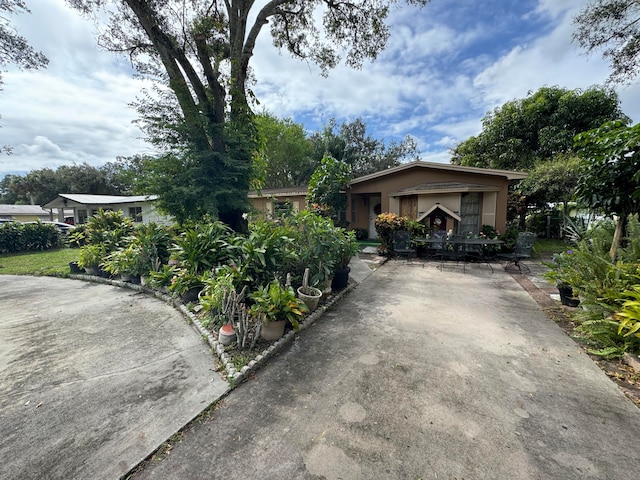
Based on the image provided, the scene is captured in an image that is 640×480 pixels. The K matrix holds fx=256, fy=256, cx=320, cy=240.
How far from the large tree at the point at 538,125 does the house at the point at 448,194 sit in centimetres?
600

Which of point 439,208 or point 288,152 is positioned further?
point 288,152

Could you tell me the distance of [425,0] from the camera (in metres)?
6.99

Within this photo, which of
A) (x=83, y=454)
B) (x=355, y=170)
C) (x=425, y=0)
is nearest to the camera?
(x=83, y=454)

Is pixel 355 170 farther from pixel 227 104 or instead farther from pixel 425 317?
pixel 425 317

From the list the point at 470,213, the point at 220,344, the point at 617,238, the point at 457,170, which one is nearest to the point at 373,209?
the point at 457,170

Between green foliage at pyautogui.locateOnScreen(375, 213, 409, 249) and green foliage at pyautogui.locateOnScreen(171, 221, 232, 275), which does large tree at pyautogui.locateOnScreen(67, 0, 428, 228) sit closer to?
green foliage at pyautogui.locateOnScreen(171, 221, 232, 275)

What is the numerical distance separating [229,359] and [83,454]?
4.25 feet

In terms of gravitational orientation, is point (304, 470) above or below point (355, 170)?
below

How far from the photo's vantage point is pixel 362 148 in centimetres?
2331

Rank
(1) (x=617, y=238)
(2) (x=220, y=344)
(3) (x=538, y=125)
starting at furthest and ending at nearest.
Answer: (3) (x=538, y=125)
(1) (x=617, y=238)
(2) (x=220, y=344)

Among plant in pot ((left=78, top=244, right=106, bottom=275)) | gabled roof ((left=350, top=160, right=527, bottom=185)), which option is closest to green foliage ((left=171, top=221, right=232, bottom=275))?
plant in pot ((left=78, top=244, right=106, bottom=275))

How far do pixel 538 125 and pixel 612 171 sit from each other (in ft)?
43.6

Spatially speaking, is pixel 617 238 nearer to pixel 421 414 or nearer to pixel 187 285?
pixel 421 414

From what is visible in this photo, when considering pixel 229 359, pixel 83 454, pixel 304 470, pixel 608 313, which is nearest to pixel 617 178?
pixel 608 313
